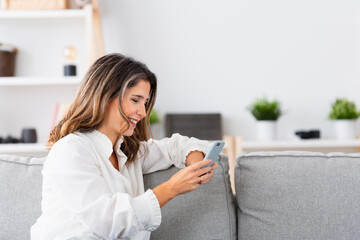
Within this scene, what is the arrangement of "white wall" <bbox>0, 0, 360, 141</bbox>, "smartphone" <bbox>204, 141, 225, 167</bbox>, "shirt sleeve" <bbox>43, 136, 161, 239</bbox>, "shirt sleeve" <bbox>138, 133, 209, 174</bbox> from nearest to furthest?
"shirt sleeve" <bbox>43, 136, 161, 239</bbox> → "smartphone" <bbox>204, 141, 225, 167</bbox> → "shirt sleeve" <bbox>138, 133, 209, 174</bbox> → "white wall" <bbox>0, 0, 360, 141</bbox>

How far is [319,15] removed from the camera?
2.84 meters

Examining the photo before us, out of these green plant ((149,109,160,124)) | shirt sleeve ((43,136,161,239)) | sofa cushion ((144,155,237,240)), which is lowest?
sofa cushion ((144,155,237,240))

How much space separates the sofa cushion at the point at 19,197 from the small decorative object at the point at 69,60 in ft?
4.16

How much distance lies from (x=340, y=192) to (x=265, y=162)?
0.25 metres

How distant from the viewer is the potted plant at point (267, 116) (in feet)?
8.68

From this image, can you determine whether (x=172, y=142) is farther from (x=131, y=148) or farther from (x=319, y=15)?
(x=319, y=15)

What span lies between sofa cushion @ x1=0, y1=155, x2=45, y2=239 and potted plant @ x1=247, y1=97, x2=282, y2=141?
1.58m

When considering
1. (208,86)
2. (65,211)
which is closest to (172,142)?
(65,211)

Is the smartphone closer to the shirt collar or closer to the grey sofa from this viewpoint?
the grey sofa

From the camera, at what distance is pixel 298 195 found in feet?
4.33

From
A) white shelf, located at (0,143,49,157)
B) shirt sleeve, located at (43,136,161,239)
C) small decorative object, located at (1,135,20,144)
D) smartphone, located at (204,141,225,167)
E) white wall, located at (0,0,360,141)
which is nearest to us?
shirt sleeve, located at (43,136,161,239)

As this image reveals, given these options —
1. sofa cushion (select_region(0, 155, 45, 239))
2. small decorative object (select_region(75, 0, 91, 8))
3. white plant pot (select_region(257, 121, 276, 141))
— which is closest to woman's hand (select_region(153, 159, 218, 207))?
sofa cushion (select_region(0, 155, 45, 239))

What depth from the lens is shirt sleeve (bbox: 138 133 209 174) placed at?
4.68ft

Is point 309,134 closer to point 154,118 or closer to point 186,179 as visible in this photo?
point 154,118
